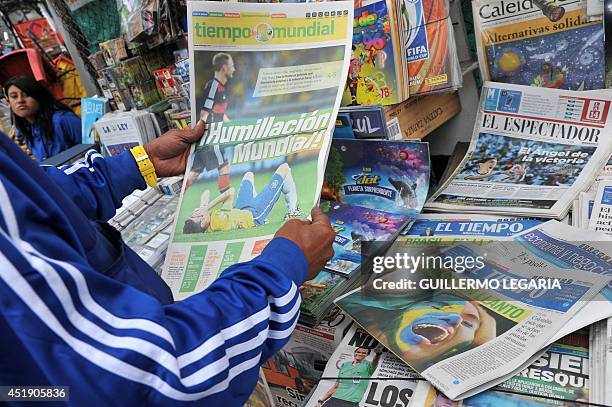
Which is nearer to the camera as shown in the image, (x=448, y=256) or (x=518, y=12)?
(x=448, y=256)

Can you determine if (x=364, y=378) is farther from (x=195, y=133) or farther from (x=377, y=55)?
(x=377, y=55)

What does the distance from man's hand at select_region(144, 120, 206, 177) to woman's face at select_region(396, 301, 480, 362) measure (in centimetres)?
52

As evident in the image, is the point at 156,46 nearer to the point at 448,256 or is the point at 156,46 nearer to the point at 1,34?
the point at 448,256

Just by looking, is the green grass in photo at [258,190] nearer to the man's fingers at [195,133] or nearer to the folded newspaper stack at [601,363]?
the man's fingers at [195,133]

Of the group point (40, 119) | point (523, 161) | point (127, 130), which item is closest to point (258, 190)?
point (523, 161)

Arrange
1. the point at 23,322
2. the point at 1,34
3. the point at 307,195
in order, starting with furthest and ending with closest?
the point at 1,34
the point at 307,195
the point at 23,322

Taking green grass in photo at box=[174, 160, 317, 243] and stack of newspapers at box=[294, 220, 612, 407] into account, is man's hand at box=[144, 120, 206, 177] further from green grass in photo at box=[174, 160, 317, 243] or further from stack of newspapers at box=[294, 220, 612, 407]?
stack of newspapers at box=[294, 220, 612, 407]

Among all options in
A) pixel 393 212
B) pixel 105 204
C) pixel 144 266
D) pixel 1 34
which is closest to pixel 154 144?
pixel 105 204

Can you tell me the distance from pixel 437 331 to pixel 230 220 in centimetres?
36

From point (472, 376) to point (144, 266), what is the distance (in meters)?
0.44

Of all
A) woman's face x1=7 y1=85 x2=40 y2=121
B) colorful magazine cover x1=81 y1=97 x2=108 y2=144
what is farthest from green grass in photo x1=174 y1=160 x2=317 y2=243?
woman's face x1=7 y1=85 x2=40 y2=121

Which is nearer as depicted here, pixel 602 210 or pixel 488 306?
pixel 488 306

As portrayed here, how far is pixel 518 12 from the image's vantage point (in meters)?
0.99

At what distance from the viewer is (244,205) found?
75 centimetres
